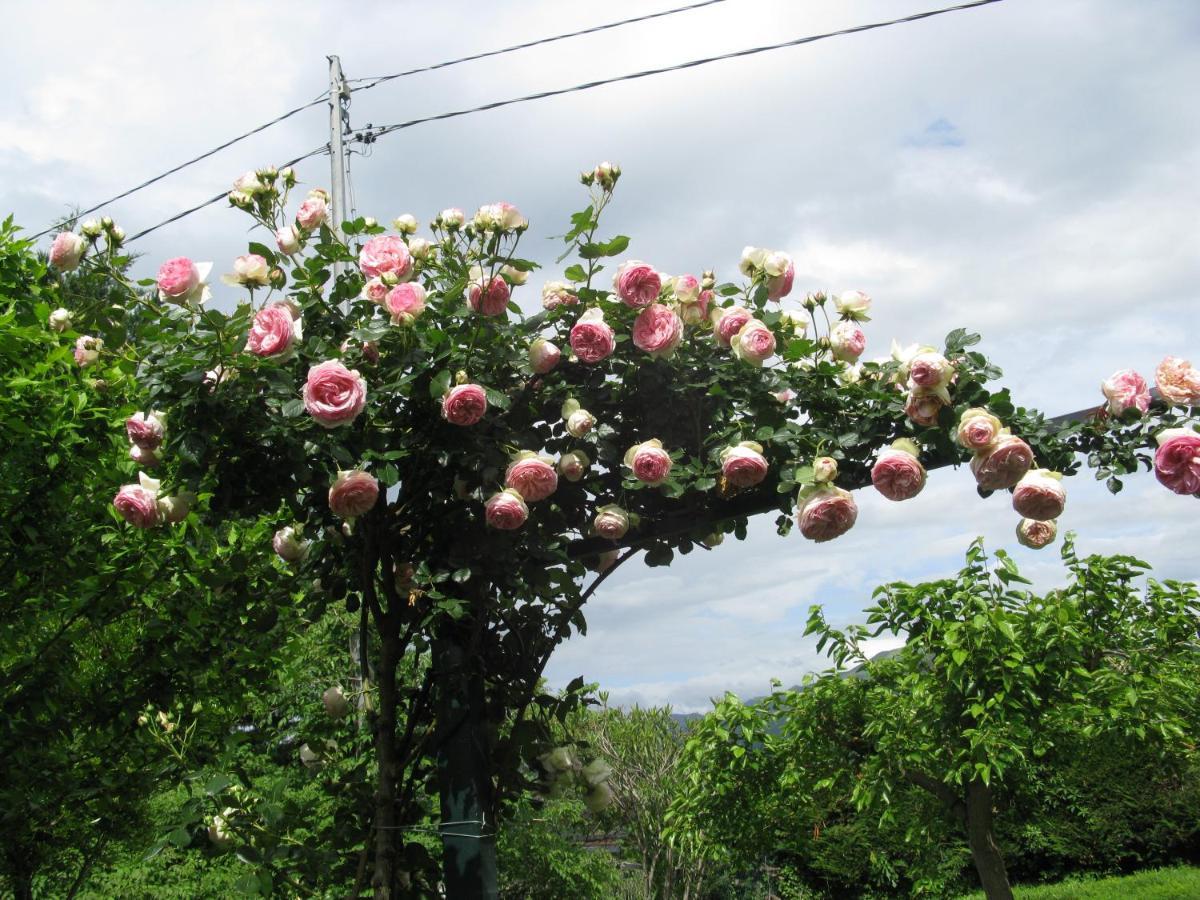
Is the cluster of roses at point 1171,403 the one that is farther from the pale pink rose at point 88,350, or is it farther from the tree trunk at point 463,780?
the pale pink rose at point 88,350

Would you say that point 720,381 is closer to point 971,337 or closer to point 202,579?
point 971,337

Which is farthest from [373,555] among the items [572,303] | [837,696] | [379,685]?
[837,696]

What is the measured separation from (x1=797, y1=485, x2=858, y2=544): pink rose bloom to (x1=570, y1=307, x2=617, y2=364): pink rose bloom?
50cm

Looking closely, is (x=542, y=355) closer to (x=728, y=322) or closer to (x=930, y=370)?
(x=728, y=322)

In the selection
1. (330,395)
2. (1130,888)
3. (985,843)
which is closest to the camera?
(330,395)

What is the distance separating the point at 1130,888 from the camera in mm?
7625

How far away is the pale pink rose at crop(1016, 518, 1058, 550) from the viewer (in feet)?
6.58

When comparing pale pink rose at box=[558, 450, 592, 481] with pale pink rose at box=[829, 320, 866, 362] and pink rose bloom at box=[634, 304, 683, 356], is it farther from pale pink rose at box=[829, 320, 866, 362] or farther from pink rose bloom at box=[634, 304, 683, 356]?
pale pink rose at box=[829, 320, 866, 362]

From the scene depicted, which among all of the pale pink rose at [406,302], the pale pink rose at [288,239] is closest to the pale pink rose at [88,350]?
the pale pink rose at [288,239]

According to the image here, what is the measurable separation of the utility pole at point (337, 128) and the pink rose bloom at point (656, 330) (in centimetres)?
425

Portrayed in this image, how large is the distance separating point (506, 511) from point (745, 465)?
1.53 ft

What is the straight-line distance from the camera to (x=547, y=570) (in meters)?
2.03

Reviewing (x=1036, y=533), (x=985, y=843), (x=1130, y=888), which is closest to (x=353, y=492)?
(x=1036, y=533)

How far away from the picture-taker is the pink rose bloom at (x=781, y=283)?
217 cm
